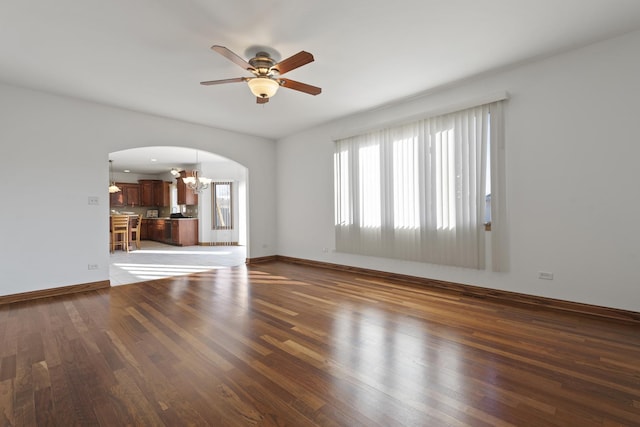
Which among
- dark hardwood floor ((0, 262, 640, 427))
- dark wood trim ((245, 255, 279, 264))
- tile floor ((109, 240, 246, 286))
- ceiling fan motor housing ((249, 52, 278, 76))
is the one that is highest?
ceiling fan motor housing ((249, 52, 278, 76))

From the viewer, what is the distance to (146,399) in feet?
5.64

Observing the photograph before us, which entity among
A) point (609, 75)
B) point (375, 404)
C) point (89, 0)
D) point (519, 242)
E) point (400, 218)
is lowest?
point (375, 404)

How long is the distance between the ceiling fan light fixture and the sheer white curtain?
2.34m

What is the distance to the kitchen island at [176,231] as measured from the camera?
9758mm

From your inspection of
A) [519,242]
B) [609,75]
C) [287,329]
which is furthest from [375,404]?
[609,75]

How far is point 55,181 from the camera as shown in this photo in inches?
162

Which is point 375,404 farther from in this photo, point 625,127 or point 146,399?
point 625,127

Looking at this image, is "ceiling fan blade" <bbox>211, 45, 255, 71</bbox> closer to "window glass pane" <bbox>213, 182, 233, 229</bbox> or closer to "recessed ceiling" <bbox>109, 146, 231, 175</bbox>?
"recessed ceiling" <bbox>109, 146, 231, 175</bbox>

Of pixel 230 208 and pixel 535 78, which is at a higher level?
pixel 535 78

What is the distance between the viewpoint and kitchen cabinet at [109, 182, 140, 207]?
10.9 m

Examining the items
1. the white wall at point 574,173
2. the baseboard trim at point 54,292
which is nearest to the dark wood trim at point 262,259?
the baseboard trim at point 54,292

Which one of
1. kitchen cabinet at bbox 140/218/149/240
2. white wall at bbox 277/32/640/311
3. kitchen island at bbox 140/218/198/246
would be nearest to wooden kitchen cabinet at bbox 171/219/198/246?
kitchen island at bbox 140/218/198/246

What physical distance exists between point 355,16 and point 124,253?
28.2 feet

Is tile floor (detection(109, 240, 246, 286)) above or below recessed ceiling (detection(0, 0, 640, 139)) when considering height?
below
